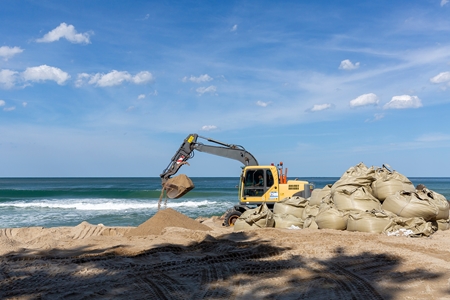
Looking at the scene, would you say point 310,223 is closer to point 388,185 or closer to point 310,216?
point 310,216

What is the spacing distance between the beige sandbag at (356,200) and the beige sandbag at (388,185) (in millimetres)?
328

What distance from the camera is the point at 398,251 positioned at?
22.3 feet

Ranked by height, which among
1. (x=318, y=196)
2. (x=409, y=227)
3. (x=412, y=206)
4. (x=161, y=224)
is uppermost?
(x=318, y=196)

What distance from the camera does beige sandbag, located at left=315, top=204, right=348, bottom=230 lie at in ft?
31.4

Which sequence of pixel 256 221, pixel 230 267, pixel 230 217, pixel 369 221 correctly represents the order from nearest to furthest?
pixel 230 267 < pixel 369 221 < pixel 256 221 < pixel 230 217

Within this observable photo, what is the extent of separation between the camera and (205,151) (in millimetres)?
13383

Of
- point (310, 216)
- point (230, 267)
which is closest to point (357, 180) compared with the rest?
point (310, 216)

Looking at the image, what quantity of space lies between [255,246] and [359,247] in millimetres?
1803

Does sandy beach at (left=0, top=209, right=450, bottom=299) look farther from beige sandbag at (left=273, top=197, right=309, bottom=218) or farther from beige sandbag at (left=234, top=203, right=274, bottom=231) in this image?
beige sandbag at (left=273, top=197, right=309, bottom=218)

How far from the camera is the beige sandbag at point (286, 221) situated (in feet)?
34.8

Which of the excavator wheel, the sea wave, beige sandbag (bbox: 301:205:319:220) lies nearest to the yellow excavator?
the excavator wheel

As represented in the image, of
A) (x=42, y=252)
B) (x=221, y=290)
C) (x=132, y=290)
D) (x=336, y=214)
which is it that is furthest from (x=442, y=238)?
(x=42, y=252)

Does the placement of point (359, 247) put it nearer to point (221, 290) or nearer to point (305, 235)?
point (305, 235)

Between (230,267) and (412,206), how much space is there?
204 inches
